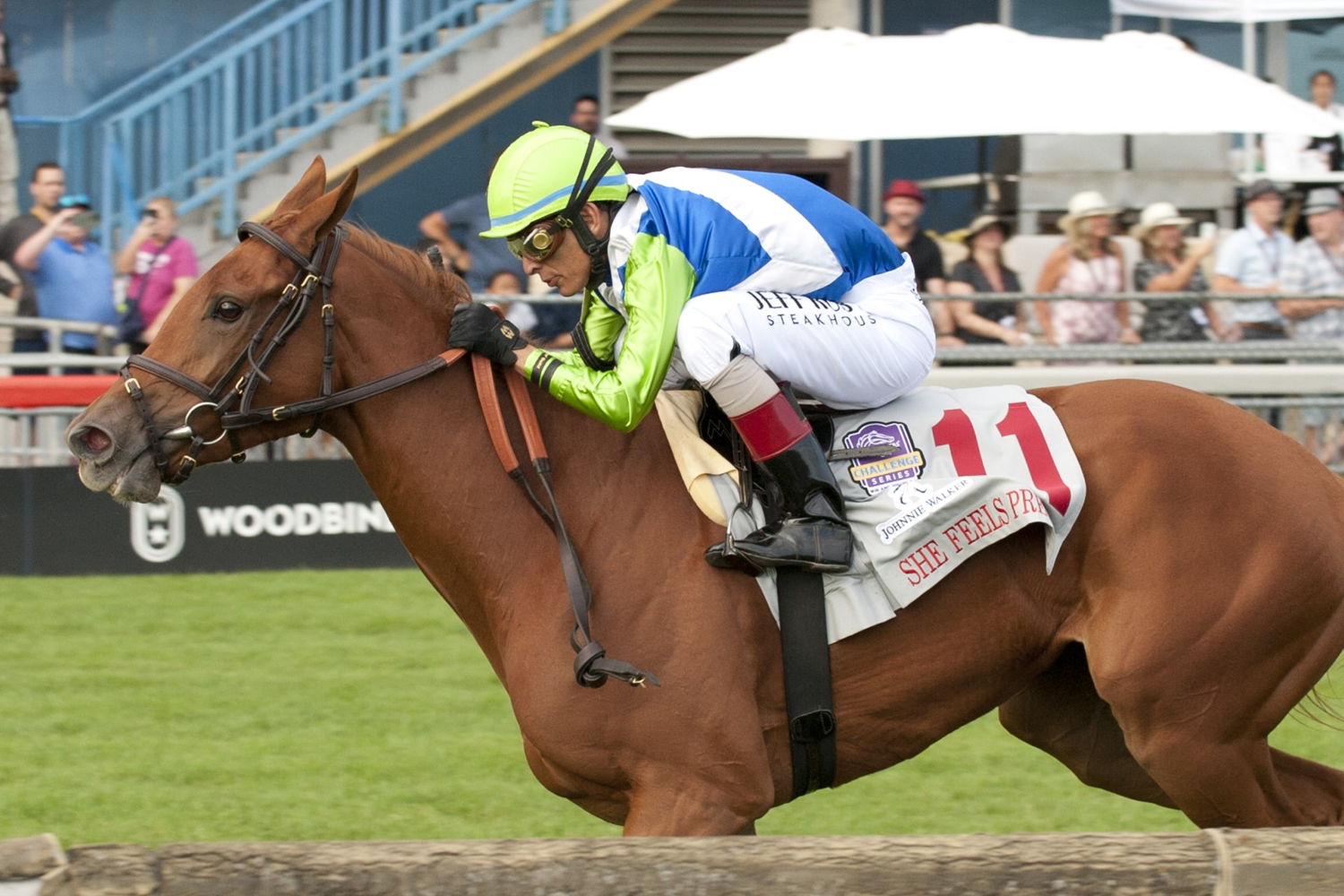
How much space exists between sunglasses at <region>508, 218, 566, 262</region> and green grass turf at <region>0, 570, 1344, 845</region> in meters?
0.96

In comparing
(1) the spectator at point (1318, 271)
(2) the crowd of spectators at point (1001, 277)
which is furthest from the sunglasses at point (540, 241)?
(1) the spectator at point (1318, 271)

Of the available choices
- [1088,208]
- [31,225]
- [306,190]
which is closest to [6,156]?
[31,225]

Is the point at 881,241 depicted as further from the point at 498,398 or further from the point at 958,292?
the point at 958,292

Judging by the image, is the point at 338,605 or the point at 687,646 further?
the point at 338,605

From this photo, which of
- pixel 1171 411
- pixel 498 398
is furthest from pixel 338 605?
pixel 1171 411

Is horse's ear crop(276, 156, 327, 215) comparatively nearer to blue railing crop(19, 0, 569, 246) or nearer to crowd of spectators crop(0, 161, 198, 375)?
crowd of spectators crop(0, 161, 198, 375)

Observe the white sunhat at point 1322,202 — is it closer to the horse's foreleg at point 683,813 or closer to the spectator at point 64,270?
the spectator at point 64,270

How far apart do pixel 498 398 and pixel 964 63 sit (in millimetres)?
6921

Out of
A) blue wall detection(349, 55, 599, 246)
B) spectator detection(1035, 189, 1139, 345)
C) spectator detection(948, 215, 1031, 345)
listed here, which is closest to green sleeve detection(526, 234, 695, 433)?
spectator detection(948, 215, 1031, 345)

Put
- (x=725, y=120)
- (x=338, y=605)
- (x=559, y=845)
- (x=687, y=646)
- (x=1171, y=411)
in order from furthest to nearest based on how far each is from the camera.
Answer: (x=725, y=120) < (x=338, y=605) < (x=1171, y=411) < (x=687, y=646) < (x=559, y=845)

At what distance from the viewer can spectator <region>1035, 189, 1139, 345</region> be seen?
30.6 feet

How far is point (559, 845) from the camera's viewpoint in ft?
10.4

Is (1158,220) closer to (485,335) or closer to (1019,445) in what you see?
(1019,445)

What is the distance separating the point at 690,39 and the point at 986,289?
4.66 m
